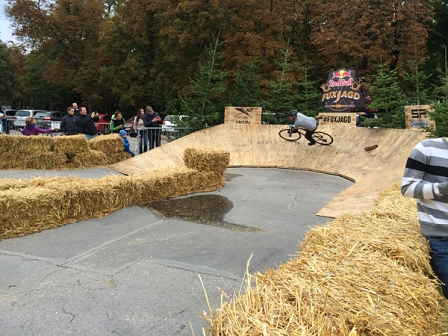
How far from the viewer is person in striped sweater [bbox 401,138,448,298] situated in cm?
288

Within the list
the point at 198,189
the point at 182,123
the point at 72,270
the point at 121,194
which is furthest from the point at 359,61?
the point at 72,270

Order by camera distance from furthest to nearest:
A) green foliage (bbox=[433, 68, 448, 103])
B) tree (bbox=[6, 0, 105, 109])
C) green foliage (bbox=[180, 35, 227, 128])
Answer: tree (bbox=[6, 0, 105, 109])
green foliage (bbox=[180, 35, 227, 128])
green foliage (bbox=[433, 68, 448, 103])

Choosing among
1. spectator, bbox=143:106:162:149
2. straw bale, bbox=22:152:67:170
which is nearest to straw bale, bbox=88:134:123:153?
spectator, bbox=143:106:162:149

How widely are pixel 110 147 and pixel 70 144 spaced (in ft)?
5.21

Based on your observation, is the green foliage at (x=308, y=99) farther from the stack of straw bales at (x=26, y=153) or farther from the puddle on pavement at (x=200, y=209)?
the puddle on pavement at (x=200, y=209)

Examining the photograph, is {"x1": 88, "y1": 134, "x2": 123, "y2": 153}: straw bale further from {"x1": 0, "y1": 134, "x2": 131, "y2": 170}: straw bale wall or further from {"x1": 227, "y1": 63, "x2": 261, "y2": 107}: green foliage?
{"x1": 227, "y1": 63, "x2": 261, "y2": 107}: green foliage

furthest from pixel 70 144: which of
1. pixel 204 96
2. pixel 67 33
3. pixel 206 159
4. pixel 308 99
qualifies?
pixel 67 33

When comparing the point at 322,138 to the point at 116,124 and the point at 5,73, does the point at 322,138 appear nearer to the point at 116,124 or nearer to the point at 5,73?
the point at 116,124

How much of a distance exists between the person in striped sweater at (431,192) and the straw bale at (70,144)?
10970 mm

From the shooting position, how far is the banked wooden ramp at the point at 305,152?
11.4 metres

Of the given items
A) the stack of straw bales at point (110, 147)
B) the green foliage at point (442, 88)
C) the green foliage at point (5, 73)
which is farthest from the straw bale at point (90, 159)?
the green foliage at point (5, 73)

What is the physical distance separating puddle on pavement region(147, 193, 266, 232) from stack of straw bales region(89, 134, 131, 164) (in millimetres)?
5954

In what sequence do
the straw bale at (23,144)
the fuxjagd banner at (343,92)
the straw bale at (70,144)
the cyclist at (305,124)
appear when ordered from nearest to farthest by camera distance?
the straw bale at (23,144) < the straw bale at (70,144) < the cyclist at (305,124) < the fuxjagd banner at (343,92)

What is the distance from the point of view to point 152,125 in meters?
14.2
